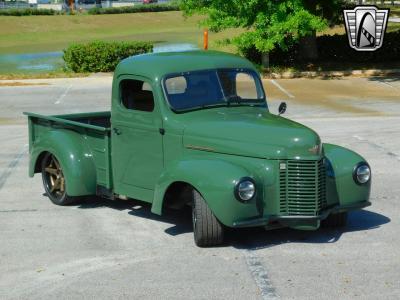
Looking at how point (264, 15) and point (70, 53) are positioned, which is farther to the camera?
point (70, 53)

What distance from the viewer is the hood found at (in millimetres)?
7203

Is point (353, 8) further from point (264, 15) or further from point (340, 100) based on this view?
point (340, 100)

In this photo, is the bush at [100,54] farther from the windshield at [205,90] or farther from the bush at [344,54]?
the windshield at [205,90]

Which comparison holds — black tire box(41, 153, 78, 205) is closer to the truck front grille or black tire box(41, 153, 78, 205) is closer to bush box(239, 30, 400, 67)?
the truck front grille

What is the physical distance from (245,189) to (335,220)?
5.12 feet

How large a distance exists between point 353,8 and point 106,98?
424 inches

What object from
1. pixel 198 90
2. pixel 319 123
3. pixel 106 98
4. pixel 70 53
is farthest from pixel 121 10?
pixel 198 90

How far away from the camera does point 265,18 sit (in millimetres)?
23281

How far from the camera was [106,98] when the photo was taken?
2072cm

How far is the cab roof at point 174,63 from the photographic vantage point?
26.8 feet

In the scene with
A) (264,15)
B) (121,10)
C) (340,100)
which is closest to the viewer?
(340,100)

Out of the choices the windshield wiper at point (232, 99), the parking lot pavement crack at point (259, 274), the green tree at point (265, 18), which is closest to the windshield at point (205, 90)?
the windshield wiper at point (232, 99)

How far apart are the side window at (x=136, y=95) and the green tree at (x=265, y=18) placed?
14.9m

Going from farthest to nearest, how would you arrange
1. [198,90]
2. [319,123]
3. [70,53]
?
[70,53] → [319,123] → [198,90]
